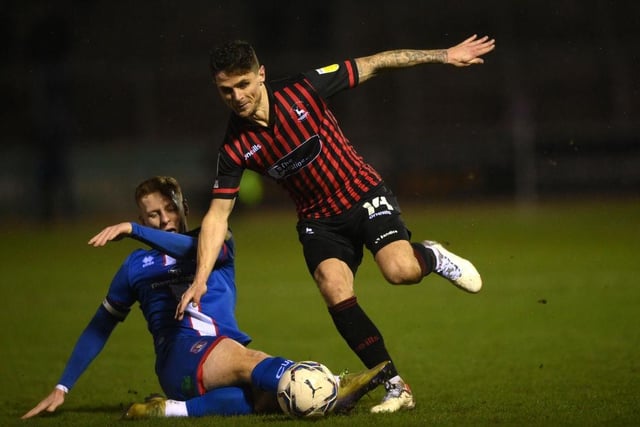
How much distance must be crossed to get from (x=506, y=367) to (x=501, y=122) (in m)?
17.5

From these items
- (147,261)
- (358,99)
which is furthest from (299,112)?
(358,99)


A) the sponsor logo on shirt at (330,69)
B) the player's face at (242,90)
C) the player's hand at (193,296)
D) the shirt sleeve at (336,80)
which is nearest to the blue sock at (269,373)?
the player's hand at (193,296)

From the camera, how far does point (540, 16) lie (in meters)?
24.1

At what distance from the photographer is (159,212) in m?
5.86

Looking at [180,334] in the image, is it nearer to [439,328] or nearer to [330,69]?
[330,69]

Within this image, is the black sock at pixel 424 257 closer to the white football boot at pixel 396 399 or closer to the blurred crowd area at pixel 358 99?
the white football boot at pixel 396 399

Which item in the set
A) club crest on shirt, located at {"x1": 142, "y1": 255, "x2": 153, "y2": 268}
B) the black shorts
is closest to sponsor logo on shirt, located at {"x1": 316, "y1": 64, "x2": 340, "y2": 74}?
the black shorts

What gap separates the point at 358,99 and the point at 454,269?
1785 cm

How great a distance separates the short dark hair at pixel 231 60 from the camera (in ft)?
18.2

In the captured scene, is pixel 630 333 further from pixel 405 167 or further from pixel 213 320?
pixel 405 167

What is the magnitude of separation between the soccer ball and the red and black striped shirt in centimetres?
128

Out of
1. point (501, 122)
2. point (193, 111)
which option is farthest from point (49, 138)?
point (501, 122)

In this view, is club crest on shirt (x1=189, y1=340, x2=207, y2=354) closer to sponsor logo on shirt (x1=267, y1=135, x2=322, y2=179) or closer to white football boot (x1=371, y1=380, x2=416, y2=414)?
white football boot (x1=371, y1=380, x2=416, y2=414)

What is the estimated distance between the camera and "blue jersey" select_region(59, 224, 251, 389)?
574cm
